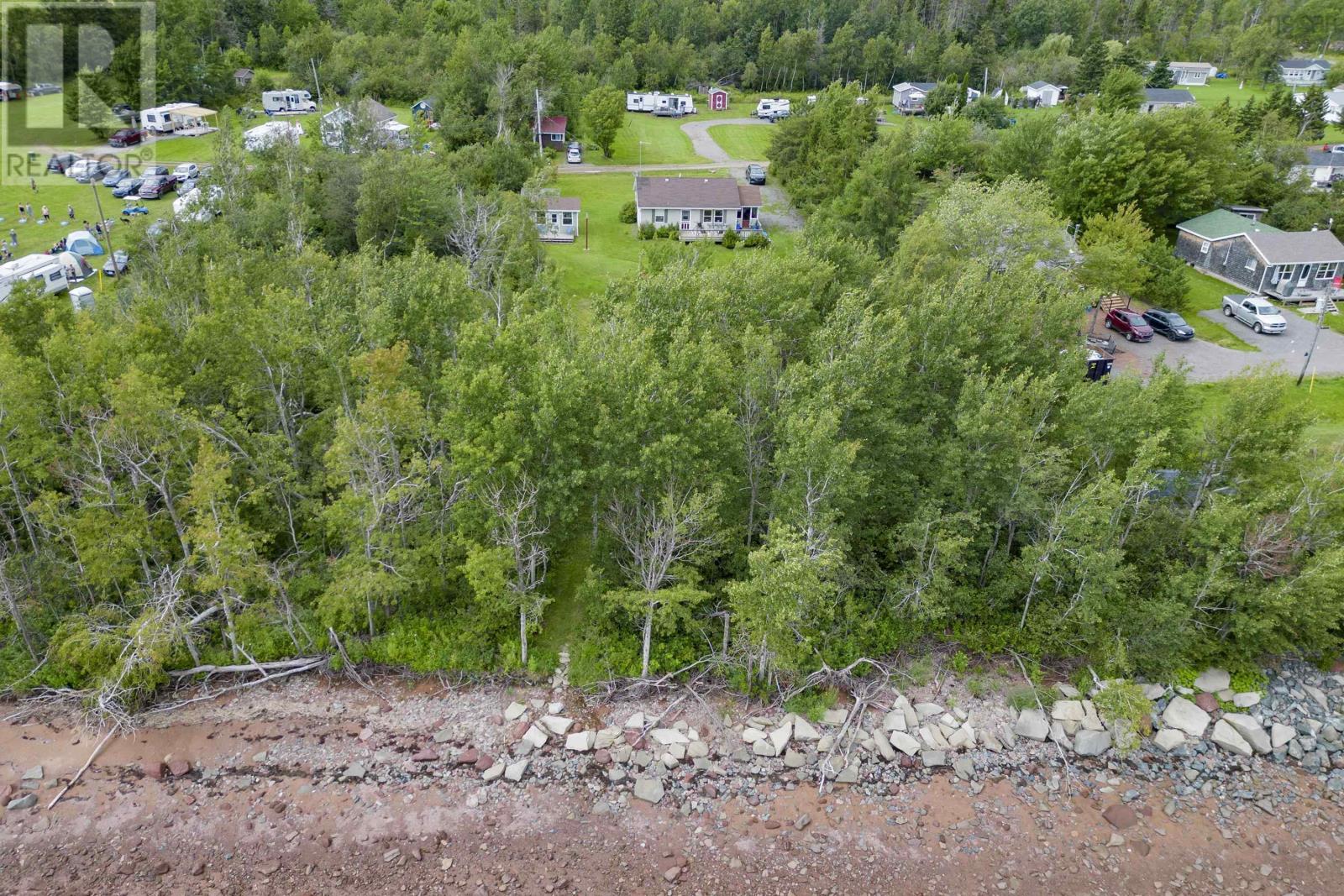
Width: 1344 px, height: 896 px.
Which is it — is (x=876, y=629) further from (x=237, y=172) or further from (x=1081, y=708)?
(x=237, y=172)

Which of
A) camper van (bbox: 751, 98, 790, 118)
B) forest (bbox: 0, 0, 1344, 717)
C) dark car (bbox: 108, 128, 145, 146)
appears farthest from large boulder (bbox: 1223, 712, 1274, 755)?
dark car (bbox: 108, 128, 145, 146)

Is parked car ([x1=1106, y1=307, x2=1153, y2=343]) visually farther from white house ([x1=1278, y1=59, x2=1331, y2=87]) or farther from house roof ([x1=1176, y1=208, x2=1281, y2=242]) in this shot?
white house ([x1=1278, y1=59, x2=1331, y2=87])

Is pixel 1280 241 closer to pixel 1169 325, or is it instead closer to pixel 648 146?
pixel 1169 325

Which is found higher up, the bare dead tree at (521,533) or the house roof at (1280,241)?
the house roof at (1280,241)

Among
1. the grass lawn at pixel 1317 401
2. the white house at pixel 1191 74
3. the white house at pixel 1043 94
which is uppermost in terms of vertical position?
the white house at pixel 1191 74

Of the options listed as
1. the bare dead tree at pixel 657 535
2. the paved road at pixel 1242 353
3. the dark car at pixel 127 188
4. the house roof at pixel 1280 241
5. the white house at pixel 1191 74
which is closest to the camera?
the bare dead tree at pixel 657 535

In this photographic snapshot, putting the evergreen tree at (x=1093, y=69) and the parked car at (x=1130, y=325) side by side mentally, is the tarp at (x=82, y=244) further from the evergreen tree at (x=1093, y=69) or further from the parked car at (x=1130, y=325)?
the evergreen tree at (x=1093, y=69)

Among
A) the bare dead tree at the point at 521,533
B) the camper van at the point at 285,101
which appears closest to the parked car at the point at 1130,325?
the bare dead tree at the point at 521,533
